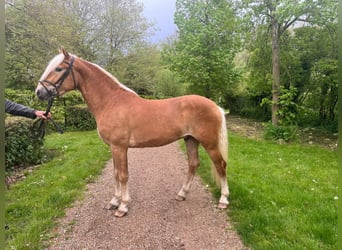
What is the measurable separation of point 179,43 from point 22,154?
11.9m

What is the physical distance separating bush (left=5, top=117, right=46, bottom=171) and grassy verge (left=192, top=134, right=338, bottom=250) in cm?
411

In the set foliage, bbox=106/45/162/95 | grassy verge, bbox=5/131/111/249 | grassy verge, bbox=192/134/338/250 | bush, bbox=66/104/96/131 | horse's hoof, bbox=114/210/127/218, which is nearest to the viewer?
grassy verge, bbox=192/134/338/250

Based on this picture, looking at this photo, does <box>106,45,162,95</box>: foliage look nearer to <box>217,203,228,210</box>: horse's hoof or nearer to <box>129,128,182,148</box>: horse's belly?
<box>129,128,182,148</box>: horse's belly

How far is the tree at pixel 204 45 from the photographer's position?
14.3 meters

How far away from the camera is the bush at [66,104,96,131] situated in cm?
1224

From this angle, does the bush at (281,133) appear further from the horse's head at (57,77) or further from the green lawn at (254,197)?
the horse's head at (57,77)

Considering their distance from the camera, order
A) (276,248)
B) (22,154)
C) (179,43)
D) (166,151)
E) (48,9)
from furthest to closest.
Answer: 1. (179,43)
2. (48,9)
3. (166,151)
4. (22,154)
5. (276,248)

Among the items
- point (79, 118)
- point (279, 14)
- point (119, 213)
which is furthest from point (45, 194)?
point (279, 14)

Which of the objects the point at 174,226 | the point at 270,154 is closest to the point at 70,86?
the point at 174,226

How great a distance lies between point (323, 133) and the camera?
38.4 ft

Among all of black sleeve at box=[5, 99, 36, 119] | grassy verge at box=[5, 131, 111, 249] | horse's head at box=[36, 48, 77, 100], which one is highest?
horse's head at box=[36, 48, 77, 100]

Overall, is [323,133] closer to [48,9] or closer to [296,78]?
[296,78]

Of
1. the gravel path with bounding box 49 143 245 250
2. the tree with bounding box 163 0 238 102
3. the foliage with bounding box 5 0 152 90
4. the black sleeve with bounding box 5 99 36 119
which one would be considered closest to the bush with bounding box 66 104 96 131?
the foliage with bounding box 5 0 152 90

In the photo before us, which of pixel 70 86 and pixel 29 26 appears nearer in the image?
pixel 70 86
